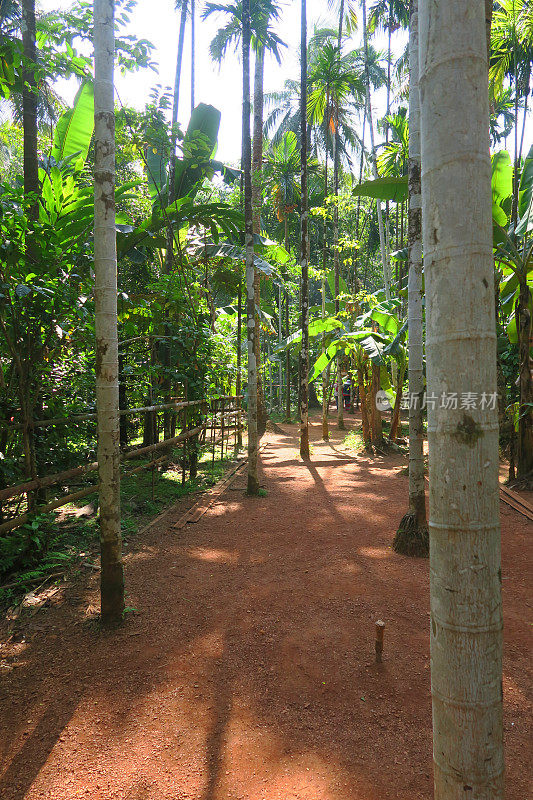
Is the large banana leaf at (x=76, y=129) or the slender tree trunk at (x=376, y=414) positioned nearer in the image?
the large banana leaf at (x=76, y=129)

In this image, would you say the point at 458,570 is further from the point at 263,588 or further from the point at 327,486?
the point at 327,486

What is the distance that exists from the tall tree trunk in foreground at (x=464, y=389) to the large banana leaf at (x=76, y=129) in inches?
271

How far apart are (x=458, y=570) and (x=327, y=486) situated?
787 cm

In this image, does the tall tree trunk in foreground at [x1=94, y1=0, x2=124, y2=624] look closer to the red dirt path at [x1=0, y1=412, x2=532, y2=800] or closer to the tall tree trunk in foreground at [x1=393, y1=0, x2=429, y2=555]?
the red dirt path at [x1=0, y1=412, x2=532, y2=800]

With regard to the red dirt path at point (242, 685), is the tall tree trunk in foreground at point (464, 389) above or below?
above

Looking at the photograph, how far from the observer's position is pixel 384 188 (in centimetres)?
772

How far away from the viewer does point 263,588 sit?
15.1 feet

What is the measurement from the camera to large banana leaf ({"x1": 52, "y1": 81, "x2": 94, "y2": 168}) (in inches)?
271

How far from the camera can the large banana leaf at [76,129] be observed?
689cm

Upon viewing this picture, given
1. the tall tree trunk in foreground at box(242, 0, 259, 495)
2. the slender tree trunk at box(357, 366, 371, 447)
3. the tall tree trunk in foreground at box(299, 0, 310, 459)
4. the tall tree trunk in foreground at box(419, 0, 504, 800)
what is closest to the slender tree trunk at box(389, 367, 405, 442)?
the slender tree trunk at box(357, 366, 371, 447)

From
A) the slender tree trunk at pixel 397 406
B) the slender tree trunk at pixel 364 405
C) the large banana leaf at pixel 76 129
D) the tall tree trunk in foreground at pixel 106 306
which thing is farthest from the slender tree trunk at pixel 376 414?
the tall tree trunk in foreground at pixel 106 306

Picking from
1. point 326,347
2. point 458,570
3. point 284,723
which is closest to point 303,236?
point 326,347

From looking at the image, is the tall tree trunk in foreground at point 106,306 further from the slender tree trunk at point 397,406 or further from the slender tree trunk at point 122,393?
the slender tree trunk at point 397,406

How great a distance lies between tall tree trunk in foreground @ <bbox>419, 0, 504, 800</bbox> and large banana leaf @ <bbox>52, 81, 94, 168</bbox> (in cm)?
687
